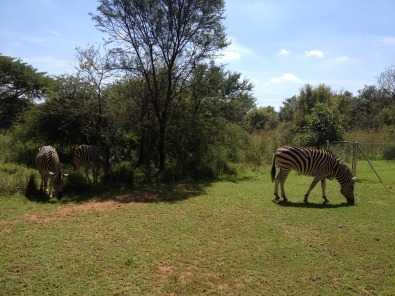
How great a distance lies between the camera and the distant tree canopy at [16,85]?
91.5 feet

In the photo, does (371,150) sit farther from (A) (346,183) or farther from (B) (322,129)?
(A) (346,183)

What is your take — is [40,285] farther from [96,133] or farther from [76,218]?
[96,133]

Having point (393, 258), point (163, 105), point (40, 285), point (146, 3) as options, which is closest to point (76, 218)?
point (40, 285)

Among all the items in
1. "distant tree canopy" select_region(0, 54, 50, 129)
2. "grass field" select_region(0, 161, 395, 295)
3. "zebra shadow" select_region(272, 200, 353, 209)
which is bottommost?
"grass field" select_region(0, 161, 395, 295)

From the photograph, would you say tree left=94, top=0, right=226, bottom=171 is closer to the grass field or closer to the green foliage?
the grass field

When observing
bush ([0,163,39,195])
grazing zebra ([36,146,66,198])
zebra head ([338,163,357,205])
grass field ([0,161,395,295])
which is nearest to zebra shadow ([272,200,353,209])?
grass field ([0,161,395,295])

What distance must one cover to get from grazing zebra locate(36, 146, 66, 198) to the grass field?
82cm

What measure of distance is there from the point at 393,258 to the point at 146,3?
41.0ft

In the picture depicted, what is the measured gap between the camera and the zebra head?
1091 centimetres

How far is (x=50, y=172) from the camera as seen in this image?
438 inches

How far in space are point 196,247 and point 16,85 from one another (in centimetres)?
2694

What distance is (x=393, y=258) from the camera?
6.34 m

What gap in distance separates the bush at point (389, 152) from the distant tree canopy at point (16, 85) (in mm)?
24628

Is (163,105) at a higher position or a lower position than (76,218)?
higher
